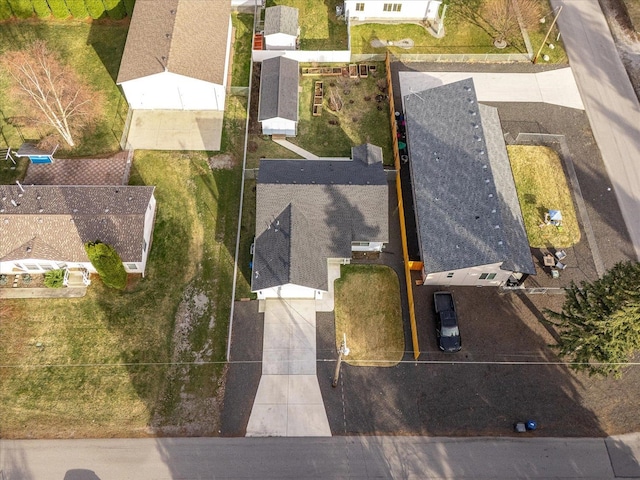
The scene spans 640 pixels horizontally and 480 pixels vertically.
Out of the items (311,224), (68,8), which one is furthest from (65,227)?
(68,8)

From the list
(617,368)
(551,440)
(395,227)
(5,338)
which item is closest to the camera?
(617,368)

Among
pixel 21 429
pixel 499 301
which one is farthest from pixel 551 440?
pixel 21 429

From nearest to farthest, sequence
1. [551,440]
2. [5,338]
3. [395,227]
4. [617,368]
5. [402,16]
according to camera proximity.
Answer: [617,368] < [551,440] < [5,338] < [395,227] < [402,16]

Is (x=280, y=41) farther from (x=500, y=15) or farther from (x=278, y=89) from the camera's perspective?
(x=500, y=15)

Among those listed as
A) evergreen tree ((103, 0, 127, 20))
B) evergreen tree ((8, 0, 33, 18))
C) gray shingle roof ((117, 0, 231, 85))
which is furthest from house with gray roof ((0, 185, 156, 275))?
evergreen tree ((8, 0, 33, 18))

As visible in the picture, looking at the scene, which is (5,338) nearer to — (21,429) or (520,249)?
(21,429)

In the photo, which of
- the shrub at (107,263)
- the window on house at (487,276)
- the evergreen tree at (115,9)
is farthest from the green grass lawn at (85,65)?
the window on house at (487,276)

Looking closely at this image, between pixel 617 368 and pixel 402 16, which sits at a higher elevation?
pixel 402 16
